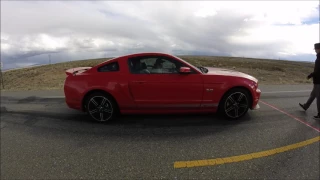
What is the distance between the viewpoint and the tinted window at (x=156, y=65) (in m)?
5.28

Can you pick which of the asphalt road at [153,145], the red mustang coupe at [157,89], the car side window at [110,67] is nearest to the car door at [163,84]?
the red mustang coupe at [157,89]

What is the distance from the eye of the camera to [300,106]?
686 centimetres

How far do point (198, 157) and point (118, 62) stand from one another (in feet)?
8.66

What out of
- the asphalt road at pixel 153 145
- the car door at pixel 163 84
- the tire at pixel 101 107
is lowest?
the asphalt road at pixel 153 145

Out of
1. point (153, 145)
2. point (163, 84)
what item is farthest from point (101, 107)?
point (153, 145)

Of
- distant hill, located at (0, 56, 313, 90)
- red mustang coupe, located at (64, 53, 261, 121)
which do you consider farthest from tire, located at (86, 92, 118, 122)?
distant hill, located at (0, 56, 313, 90)

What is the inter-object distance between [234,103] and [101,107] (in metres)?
2.90

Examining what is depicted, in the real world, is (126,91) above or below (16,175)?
above

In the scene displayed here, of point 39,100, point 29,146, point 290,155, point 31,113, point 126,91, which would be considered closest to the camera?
point 290,155

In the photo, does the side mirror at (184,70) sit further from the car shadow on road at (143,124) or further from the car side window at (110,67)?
the car side window at (110,67)

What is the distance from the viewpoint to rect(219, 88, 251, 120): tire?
5344mm

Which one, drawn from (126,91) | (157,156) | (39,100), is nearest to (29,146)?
(126,91)

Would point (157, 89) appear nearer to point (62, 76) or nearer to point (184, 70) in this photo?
point (184, 70)

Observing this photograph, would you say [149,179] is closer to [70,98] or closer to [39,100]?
[70,98]
